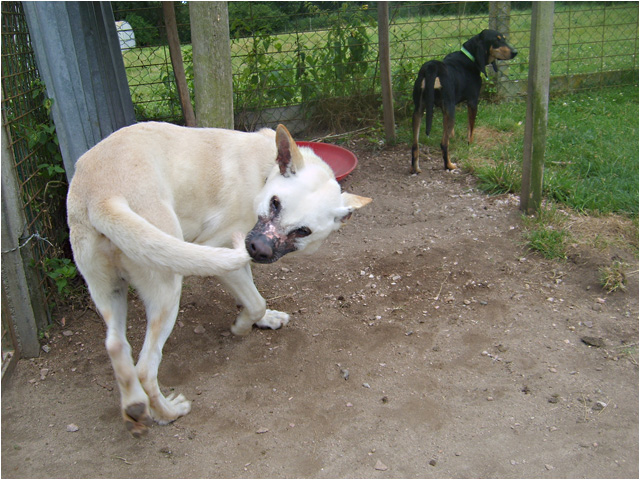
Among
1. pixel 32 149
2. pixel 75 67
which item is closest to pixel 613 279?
pixel 75 67

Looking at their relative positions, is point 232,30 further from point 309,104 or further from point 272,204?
point 272,204

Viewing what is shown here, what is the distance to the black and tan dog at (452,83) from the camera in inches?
219

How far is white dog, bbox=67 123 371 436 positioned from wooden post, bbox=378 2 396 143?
346 centimetres

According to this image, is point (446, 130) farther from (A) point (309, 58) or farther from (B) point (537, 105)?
(A) point (309, 58)

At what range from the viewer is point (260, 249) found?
2461 millimetres

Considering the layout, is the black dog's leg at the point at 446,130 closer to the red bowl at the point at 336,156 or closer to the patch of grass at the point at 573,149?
the patch of grass at the point at 573,149

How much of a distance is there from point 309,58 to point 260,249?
4.51m

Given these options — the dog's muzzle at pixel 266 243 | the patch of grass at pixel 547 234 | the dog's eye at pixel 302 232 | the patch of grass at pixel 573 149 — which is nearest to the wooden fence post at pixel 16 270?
the dog's muzzle at pixel 266 243

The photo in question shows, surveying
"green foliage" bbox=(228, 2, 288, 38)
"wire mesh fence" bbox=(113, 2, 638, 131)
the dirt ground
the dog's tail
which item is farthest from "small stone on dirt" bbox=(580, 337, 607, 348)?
"green foliage" bbox=(228, 2, 288, 38)

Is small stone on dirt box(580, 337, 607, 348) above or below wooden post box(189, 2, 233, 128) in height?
below

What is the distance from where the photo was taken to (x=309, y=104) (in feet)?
21.6

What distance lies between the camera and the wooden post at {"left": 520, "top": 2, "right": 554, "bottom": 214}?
164 inches

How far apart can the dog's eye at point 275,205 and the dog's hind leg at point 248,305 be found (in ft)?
1.75

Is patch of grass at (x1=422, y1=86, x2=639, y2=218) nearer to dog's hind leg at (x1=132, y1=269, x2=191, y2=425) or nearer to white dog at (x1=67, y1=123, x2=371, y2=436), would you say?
white dog at (x1=67, y1=123, x2=371, y2=436)
